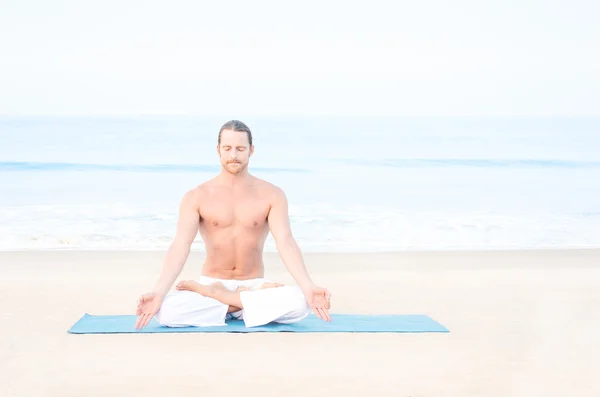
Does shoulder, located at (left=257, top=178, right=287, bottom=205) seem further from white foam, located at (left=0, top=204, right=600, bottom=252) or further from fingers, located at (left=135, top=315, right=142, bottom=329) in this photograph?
white foam, located at (left=0, top=204, right=600, bottom=252)

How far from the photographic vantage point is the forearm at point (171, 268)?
4.74m

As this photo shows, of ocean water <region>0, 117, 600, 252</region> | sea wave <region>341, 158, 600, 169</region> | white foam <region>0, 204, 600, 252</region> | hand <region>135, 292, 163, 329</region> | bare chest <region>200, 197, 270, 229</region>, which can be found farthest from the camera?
sea wave <region>341, 158, 600, 169</region>

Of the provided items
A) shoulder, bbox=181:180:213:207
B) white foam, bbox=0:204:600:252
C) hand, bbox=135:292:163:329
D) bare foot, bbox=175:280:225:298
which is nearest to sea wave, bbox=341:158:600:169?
white foam, bbox=0:204:600:252

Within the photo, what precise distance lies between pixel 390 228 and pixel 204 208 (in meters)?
6.39

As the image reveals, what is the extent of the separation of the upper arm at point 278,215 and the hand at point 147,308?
0.69 metres

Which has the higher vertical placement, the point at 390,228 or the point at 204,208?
the point at 204,208

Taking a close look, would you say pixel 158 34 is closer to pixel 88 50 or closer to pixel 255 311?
pixel 88 50

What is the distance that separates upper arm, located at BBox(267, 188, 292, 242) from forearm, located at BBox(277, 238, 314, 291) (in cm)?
8

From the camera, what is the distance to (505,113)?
2253 centimetres

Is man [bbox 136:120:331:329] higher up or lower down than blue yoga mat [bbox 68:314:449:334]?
higher up

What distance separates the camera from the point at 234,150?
16.4 ft

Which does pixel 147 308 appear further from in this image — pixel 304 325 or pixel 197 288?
pixel 304 325

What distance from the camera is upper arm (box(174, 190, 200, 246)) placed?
4.97 m

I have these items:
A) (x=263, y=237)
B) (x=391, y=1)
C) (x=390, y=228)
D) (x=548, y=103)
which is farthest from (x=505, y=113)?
(x=263, y=237)
